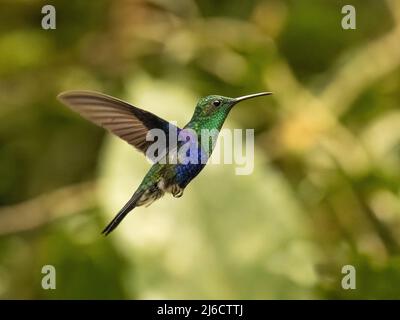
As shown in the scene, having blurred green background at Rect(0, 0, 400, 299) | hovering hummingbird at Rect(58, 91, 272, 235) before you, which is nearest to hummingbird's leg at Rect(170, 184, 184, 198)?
hovering hummingbird at Rect(58, 91, 272, 235)

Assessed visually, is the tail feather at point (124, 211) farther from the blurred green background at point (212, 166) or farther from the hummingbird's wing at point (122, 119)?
the blurred green background at point (212, 166)

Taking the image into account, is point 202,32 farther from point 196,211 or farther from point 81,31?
point 196,211

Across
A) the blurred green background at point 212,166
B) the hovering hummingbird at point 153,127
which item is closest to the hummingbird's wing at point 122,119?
the hovering hummingbird at point 153,127

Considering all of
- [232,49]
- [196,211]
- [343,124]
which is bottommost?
[196,211]

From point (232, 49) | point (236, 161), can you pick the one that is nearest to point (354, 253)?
point (236, 161)

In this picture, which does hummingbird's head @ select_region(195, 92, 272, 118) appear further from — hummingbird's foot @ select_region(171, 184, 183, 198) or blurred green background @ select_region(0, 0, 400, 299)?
blurred green background @ select_region(0, 0, 400, 299)
